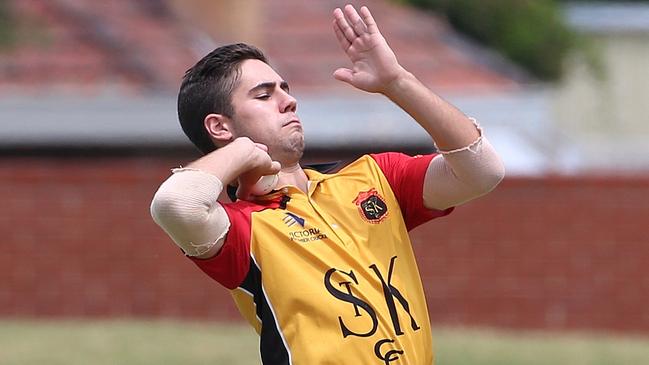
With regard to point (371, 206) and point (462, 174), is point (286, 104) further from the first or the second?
point (462, 174)

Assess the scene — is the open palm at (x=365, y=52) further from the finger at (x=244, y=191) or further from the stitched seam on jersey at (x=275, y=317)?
the stitched seam on jersey at (x=275, y=317)

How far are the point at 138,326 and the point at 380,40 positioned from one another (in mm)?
9130

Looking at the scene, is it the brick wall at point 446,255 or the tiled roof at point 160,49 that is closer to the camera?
the brick wall at point 446,255

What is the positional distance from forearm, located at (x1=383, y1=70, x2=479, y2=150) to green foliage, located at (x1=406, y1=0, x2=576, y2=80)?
847 inches

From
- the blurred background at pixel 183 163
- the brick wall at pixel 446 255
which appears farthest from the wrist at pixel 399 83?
the brick wall at pixel 446 255

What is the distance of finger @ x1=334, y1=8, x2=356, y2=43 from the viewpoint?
14.7 ft

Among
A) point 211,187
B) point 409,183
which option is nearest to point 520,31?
point 409,183

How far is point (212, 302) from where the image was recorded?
13.6 m

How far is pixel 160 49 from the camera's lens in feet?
57.9

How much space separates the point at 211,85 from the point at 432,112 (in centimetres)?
72

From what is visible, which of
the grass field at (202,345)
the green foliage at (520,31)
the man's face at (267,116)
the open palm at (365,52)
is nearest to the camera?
the open palm at (365,52)

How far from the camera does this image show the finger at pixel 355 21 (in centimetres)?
446

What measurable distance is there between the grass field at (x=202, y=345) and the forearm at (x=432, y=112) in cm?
641

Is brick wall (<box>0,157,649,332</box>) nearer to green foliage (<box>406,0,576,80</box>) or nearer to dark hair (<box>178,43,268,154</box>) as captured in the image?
dark hair (<box>178,43,268,154</box>)
